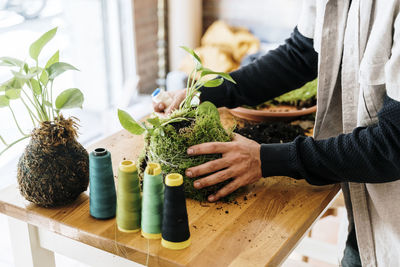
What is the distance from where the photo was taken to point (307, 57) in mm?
1521

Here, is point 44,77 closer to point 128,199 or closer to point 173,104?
point 128,199

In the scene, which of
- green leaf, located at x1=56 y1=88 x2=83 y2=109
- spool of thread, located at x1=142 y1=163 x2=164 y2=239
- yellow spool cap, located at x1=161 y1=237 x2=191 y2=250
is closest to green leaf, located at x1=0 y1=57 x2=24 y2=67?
green leaf, located at x1=56 y1=88 x2=83 y2=109

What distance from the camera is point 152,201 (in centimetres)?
97

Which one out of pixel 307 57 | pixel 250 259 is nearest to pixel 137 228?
pixel 250 259

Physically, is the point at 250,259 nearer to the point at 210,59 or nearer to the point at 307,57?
the point at 307,57

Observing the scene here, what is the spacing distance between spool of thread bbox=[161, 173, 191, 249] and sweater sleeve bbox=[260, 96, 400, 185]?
0.31m

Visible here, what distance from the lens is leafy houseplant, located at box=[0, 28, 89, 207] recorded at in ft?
3.49

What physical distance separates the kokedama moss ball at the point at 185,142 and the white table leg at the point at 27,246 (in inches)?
14.0

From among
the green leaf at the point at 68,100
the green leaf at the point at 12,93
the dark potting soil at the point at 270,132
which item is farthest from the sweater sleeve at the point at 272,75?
the green leaf at the point at 12,93

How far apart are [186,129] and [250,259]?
14.2 inches

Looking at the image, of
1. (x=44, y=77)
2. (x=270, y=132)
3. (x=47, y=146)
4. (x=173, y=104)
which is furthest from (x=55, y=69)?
(x=270, y=132)

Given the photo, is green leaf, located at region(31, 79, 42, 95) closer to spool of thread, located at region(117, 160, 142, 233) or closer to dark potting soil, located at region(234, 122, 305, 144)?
spool of thread, located at region(117, 160, 142, 233)

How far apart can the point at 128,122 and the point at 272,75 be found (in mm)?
655

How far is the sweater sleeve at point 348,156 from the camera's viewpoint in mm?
1091
